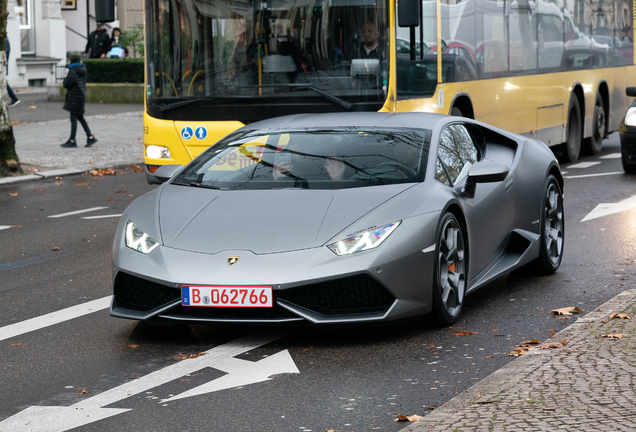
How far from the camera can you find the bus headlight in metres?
12.0

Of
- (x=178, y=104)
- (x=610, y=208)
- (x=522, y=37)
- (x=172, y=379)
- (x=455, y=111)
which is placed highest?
(x=522, y=37)

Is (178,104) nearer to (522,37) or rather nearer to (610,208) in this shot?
(610,208)

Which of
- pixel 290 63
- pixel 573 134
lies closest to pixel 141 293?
pixel 290 63

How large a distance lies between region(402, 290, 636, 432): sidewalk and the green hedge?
953 inches

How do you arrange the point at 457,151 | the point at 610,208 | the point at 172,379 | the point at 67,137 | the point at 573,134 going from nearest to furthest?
the point at 172,379 < the point at 457,151 < the point at 610,208 < the point at 573,134 < the point at 67,137

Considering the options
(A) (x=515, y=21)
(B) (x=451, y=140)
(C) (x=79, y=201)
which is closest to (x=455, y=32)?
(A) (x=515, y=21)

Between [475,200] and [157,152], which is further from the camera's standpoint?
[157,152]

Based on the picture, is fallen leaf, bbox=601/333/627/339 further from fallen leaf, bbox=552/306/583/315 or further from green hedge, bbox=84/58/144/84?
green hedge, bbox=84/58/144/84

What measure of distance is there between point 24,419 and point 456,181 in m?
3.15

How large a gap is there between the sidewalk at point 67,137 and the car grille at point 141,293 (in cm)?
955

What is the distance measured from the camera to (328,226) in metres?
5.97

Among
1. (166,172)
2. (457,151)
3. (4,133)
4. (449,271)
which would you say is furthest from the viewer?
(4,133)

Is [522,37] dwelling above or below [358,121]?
above

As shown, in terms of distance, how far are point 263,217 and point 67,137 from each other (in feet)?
51.7
